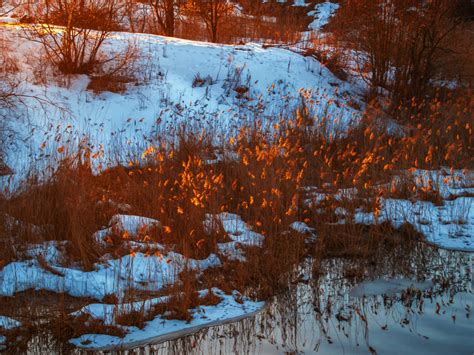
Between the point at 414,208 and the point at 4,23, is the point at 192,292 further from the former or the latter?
the point at 4,23

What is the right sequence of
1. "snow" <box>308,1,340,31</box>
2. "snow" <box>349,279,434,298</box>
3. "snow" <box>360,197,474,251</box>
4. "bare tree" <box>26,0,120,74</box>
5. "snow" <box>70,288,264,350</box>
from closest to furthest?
"snow" <box>70,288,264,350</box>
"snow" <box>349,279,434,298</box>
"snow" <box>360,197,474,251</box>
"bare tree" <box>26,0,120,74</box>
"snow" <box>308,1,340,31</box>

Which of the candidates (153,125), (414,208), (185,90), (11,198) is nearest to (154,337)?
(11,198)

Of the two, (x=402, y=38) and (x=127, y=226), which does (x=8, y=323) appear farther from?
(x=402, y=38)

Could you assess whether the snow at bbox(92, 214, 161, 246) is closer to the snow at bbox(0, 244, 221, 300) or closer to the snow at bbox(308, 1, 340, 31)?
the snow at bbox(0, 244, 221, 300)

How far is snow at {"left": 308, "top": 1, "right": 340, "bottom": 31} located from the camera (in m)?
22.6

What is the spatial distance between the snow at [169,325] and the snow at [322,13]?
61.7 ft

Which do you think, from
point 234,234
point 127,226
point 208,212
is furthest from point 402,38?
point 127,226

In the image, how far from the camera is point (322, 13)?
23.9 meters

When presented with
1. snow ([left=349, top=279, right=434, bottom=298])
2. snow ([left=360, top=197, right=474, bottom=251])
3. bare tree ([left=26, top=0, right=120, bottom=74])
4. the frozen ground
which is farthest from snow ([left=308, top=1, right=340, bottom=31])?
snow ([left=349, top=279, right=434, bottom=298])

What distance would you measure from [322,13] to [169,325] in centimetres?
2127

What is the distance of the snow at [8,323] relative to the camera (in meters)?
4.32

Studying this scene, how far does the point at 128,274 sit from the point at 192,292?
2.38 feet

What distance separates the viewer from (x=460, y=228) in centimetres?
652

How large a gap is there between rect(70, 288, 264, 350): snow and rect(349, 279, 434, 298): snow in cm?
92
